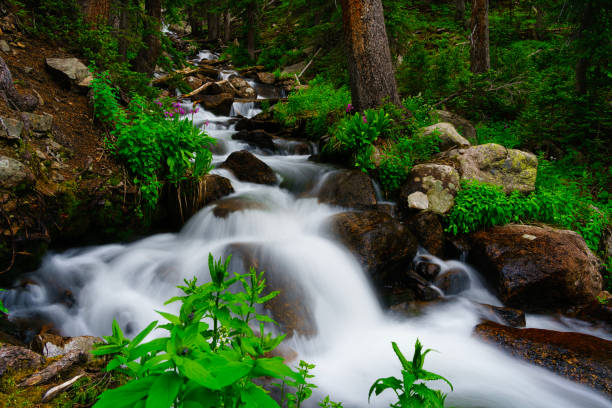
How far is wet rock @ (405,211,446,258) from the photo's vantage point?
5.75 m

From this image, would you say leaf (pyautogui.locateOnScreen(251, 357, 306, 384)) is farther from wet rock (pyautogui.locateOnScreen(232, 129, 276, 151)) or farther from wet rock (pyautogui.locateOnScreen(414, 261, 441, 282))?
wet rock (pyautogui.locateOnScreen(232, 129, 276, 151))

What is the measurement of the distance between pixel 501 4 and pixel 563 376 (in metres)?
25.5

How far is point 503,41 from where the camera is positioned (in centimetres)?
1446

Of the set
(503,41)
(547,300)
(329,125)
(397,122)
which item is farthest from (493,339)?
(503,41)

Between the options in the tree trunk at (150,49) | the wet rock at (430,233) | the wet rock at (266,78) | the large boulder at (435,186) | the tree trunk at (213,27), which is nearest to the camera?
the wet rock at (430,233)

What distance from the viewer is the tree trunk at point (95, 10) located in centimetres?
673

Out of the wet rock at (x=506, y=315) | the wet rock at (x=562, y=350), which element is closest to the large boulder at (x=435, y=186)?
the wet rock at (x=506, y=315)

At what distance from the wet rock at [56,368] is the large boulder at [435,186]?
5.27 metres

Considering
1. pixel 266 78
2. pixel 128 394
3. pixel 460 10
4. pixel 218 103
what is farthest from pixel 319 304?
pixel 460 10

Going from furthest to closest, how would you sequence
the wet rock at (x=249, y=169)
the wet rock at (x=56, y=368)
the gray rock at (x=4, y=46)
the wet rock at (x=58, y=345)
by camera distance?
the wet rock at (x=249, y=169)
the gray rock at (x=4, y=46)
the wet rock at (x=58, y=345)
the wet rock at (x=56, y=368)

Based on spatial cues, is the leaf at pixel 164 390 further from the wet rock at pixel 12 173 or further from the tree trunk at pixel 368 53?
the tree trunk at pixel 368 53

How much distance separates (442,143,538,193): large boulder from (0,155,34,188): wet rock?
666 cm

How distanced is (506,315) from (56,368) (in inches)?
199

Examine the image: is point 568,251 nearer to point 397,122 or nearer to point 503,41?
point 397,122
